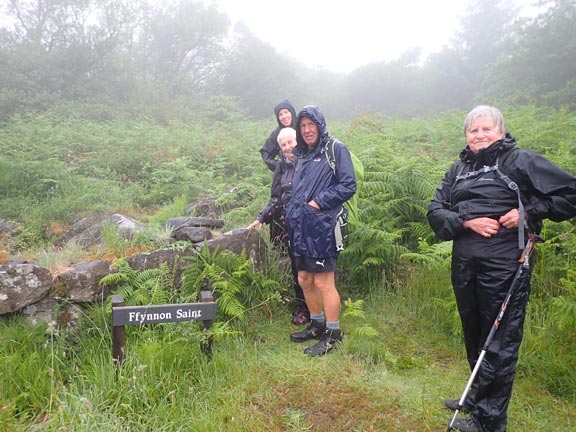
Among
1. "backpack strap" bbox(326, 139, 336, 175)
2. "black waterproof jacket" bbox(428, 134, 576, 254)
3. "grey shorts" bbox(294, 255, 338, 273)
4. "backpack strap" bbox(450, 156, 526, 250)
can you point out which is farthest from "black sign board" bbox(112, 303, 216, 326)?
"backpack strap" bbox(450, 156, 526, 250)

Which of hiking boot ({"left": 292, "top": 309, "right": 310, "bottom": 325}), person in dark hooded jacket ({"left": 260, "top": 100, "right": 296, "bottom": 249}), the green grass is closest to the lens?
the green grass

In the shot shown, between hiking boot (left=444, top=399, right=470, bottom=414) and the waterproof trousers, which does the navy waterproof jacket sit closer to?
the waterproof trousers

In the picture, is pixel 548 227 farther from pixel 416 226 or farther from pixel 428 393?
pixel 428 393

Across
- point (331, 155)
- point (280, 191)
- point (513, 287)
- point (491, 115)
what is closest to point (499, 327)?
point (513, 287)

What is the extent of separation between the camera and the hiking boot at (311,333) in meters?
4.24

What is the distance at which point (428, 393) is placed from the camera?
3.35m

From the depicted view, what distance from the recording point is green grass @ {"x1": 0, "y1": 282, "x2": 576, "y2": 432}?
9.71 feet

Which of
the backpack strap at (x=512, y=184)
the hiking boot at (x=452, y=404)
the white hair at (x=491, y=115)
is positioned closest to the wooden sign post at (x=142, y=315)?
the hiking boot at (x=452, y=404)

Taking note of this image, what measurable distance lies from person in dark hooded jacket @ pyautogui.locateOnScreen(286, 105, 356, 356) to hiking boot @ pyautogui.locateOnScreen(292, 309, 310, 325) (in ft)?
1.83

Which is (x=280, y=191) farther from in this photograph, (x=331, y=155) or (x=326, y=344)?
(x=326, y=344)

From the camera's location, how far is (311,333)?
4.26 m

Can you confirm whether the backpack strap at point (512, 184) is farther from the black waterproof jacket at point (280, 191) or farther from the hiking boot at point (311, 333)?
the hiking boot at point (311, 333)

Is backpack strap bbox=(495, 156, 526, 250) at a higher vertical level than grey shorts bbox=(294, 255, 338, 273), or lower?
higher

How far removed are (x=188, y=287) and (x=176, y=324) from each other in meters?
0.54
